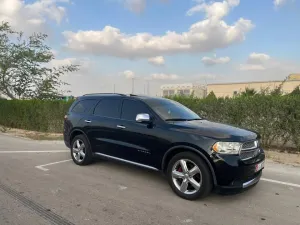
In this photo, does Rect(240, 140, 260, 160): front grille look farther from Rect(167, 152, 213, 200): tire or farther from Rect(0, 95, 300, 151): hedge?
Rect(0, 95, 300, 151): hedge

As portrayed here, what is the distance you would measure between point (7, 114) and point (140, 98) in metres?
16.0

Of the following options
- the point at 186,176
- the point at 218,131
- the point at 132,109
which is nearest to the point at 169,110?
the point at 132,109

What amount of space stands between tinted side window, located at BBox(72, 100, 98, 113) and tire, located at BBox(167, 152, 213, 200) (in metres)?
2.75

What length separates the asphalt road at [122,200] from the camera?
3.81 metres

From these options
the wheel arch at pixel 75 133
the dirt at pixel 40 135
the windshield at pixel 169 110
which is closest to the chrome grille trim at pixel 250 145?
the windshield at pixel 169 110

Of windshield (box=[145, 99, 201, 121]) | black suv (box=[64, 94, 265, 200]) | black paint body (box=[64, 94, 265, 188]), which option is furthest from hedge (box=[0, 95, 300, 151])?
black paint body (box=[64, 94, 265, 188])

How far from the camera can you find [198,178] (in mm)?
4516

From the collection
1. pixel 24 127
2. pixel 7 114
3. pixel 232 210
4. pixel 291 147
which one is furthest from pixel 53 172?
pixel 7 114

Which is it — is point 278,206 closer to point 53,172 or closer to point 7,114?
point 53,172

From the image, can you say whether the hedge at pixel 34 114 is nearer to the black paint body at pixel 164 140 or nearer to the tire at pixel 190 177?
the black paint body at pixel 164 140

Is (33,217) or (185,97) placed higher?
(185,97)

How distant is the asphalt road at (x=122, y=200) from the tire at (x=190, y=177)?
143 millimetres

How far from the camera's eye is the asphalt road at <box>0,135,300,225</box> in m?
3.81

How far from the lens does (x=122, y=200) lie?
4469mm
